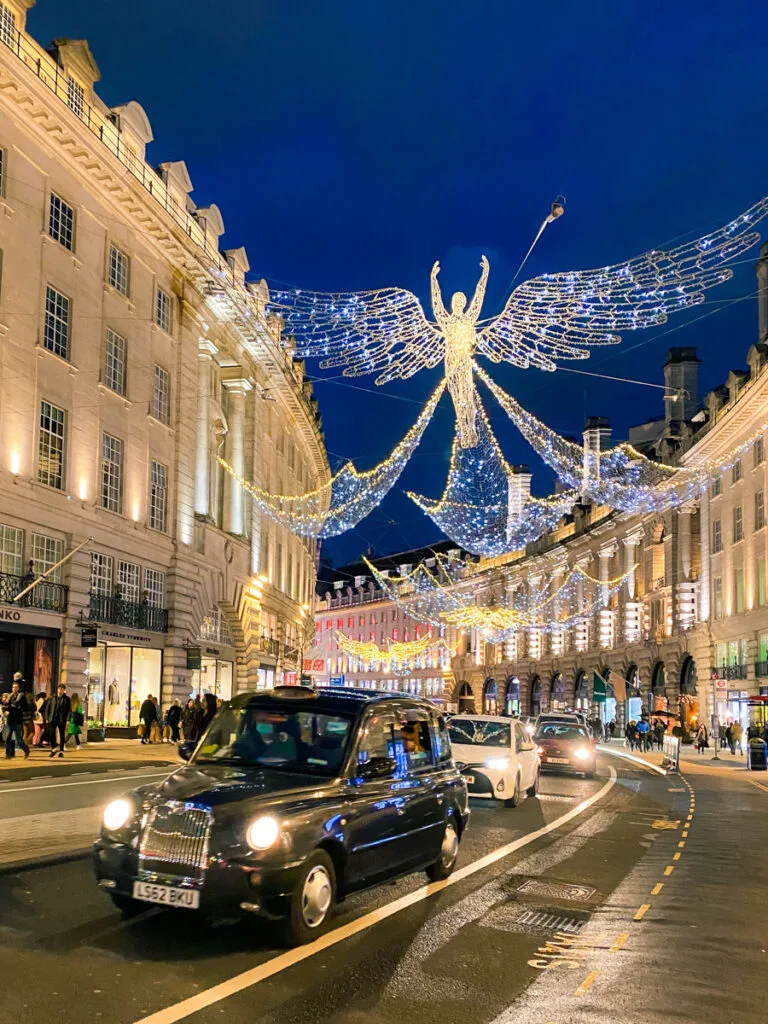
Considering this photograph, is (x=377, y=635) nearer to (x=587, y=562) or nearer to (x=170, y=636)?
(x=587, y=562)

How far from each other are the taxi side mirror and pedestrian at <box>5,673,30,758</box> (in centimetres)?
1683

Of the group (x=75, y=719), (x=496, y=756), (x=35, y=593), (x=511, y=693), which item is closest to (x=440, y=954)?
(x=496, y=756)

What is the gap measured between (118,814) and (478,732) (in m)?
12.1

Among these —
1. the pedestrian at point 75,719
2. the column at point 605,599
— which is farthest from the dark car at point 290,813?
the column at point 605,599

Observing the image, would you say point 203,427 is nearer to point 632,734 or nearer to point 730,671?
point 632,734

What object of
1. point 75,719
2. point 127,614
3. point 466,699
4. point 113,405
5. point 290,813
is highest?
point 113,405

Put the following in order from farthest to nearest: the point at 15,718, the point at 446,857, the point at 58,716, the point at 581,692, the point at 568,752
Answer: the point at 581,692 < the point at 568,752 < the point at 58,716 < the point at 15,718 < the point at 446,857

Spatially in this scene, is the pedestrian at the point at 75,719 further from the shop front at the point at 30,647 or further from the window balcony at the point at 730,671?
the window balcony at the point at 730,671

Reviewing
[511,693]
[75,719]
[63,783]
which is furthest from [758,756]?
[511,693]

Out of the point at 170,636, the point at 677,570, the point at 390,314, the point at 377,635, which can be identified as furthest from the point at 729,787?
the point at 377,635

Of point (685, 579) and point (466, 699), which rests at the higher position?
point (685, 579)

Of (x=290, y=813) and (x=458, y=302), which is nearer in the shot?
(x=290, y=813)

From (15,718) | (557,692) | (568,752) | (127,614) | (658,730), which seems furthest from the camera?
(557,692)

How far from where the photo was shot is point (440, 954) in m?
7.59
